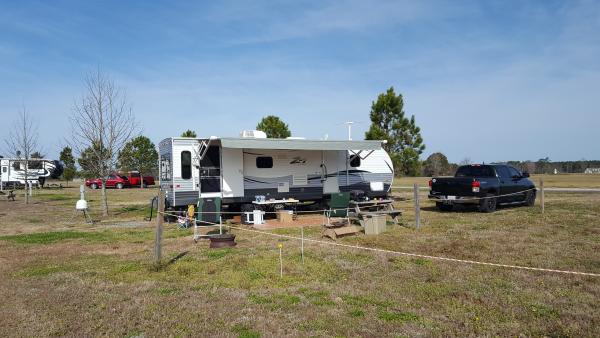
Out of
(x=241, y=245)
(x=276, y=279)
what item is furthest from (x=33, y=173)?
(x=276, y=279)

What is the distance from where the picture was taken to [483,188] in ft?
47.3

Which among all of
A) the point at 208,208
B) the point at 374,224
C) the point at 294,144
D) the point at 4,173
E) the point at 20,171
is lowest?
the point at 374,224

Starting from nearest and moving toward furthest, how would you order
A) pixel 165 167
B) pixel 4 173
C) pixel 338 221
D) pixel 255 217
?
1. pixel 338 221
2. pixel 255 217
3. pixel 165 167
4. pixel 4 173

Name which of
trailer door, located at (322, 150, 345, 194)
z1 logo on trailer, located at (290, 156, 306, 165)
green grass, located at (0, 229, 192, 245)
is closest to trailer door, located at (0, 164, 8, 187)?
green grass, located at (0, 229, 192, 245)

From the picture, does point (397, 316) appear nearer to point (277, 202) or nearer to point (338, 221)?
point (338, 221)

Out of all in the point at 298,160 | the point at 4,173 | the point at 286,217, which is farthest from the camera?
the point at 4,173

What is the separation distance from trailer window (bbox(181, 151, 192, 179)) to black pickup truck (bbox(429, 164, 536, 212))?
25.9 ft

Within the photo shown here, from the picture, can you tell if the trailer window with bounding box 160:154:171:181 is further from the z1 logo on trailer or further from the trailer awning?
the z1 logo on trailer

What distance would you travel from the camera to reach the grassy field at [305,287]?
4758 mm

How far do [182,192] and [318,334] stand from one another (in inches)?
385

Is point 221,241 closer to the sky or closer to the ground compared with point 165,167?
closer to the ground

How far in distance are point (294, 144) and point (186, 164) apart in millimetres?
3274

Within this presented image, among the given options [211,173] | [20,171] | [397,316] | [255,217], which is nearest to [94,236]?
[211,173]

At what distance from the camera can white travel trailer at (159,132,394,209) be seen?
534 inches
